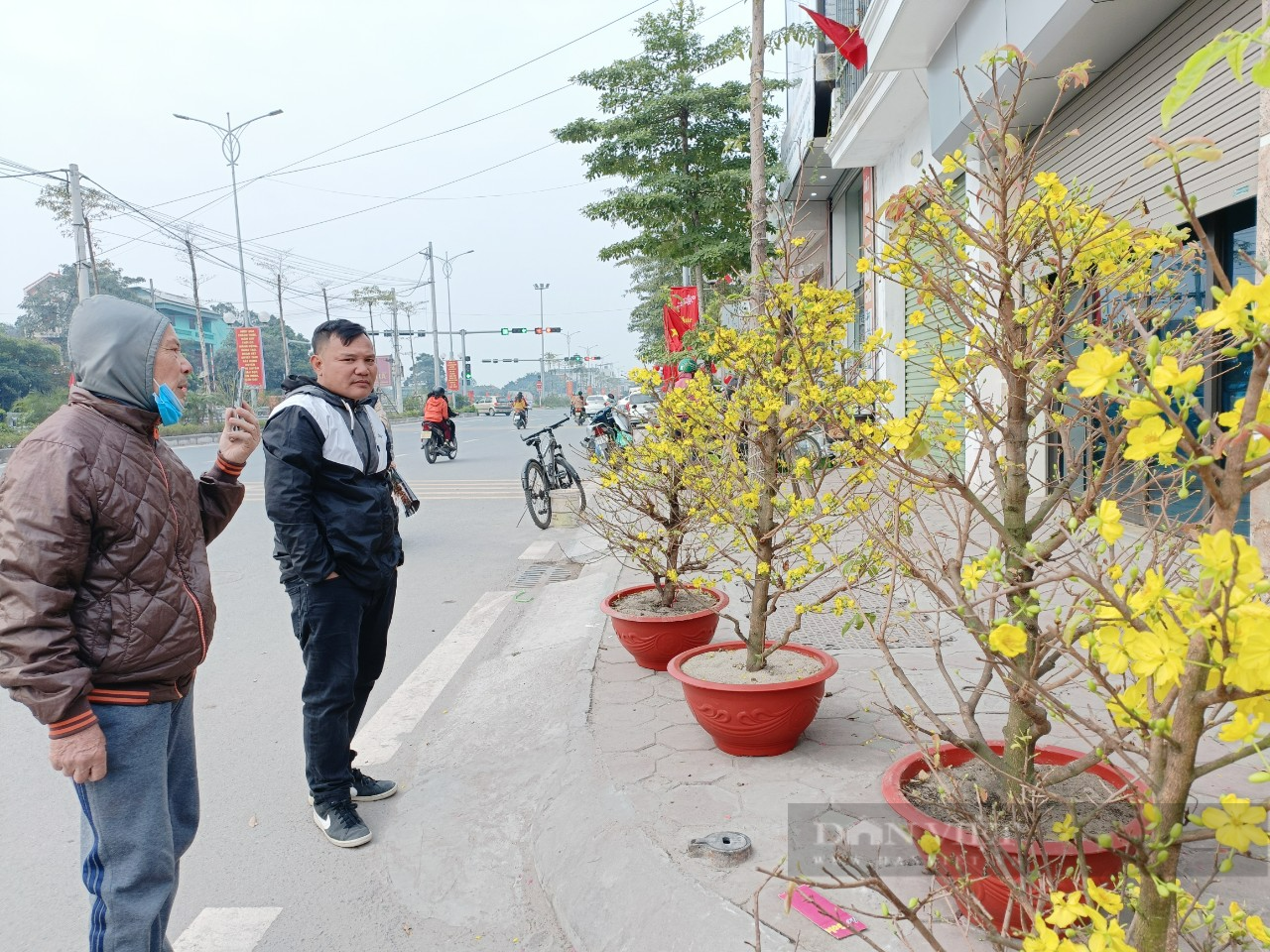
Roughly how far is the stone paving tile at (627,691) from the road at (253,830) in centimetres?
88

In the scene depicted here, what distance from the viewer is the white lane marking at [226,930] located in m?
→ 2.47

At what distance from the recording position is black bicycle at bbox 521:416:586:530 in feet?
29.9

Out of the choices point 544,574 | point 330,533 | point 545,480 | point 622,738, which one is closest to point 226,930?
point 330,533

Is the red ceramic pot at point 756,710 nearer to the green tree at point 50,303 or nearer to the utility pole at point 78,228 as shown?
the utility pole at point 78,228

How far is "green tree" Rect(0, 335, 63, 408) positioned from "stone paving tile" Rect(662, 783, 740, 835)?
35.2 metres

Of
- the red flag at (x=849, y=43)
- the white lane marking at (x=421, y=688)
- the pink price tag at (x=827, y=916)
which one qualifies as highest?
the red flag at (x=849, y=43)

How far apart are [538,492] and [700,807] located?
6.69m

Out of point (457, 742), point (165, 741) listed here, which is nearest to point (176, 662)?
point (165, 741)

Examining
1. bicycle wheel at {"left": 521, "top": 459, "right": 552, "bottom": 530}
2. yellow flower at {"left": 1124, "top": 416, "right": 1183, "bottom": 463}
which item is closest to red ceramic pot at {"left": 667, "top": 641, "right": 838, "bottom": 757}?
yellow flower at {"left": 1124, "top": 416, "right": 1183, "bottom": 463}

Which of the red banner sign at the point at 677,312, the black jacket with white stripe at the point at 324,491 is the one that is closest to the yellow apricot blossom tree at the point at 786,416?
the black jacket with white stripe at the point at 324,491

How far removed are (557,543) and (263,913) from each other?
19.3ft

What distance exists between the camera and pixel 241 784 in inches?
138

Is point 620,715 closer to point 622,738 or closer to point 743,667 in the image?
point 622,738

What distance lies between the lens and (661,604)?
14.8ft
